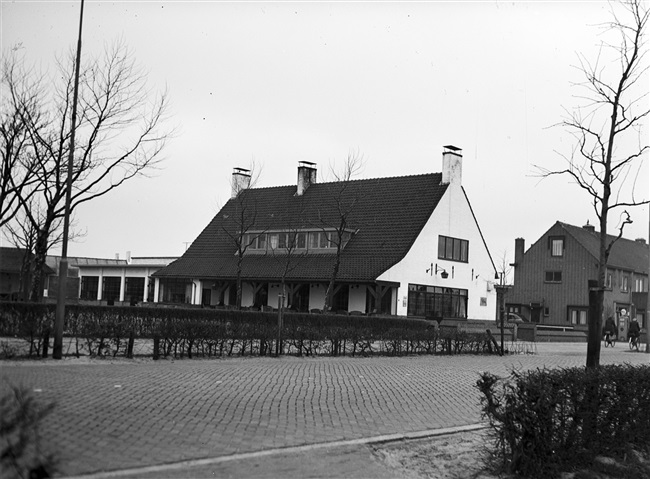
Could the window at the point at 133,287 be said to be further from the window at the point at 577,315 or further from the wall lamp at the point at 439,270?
the window at the point at 577,315

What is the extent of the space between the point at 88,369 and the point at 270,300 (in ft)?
114

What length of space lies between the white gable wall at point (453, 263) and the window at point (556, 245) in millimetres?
20689

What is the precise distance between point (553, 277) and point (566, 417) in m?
64.9

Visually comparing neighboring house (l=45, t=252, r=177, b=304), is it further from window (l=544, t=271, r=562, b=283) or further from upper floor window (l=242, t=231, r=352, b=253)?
window (l=544, t=271, r=562, b=283)

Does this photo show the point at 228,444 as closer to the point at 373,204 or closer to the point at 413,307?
the point at 413,307

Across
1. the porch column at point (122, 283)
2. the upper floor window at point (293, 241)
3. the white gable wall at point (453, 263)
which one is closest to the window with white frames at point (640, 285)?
the white gable wall at point (453, 263)

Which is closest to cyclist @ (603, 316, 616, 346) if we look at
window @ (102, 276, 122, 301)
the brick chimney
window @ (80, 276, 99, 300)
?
the brick chimney

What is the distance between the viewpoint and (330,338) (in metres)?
25.8

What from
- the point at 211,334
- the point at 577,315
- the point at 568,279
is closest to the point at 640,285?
the point at 568,279

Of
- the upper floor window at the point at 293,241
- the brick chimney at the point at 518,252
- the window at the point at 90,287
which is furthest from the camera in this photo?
the brick chimney at the point at 518,252

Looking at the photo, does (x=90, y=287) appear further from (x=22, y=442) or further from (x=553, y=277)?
(x=22, y=442)

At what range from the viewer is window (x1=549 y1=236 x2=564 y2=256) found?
7206 centimetres

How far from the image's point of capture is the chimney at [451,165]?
163 ft

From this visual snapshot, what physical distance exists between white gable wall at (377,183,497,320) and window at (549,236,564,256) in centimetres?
2069
